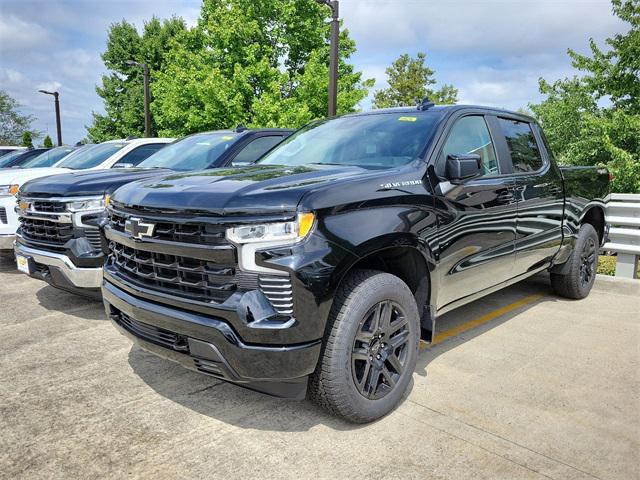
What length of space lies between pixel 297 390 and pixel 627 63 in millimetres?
20444

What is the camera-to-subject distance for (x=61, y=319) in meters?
4.86

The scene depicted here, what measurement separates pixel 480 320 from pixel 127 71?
131 ft

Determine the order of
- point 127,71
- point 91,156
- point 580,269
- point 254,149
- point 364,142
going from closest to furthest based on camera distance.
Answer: point 364,142, point 580,269, point 254,149, point 91,156, point 127,71

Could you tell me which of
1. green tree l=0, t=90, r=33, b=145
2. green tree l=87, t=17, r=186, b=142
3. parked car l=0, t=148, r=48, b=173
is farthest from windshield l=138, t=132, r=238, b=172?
green tree l=0, t=90, r=33, b=145

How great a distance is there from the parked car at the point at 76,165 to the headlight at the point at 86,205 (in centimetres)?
233

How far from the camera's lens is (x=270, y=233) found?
2.48 metres

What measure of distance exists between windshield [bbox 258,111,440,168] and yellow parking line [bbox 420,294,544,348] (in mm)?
1638

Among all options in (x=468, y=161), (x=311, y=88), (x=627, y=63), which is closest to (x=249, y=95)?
(x=311, y=88)

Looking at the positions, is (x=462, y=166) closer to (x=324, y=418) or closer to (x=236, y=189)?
(x=236, y=189)

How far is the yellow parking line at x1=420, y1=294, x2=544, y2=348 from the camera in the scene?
4.45 m

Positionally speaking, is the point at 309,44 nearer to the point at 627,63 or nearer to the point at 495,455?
the point at 627,63

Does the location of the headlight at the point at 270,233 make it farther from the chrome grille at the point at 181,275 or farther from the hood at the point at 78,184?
the hood at the point at 78,184

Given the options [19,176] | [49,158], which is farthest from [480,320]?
[49,158]

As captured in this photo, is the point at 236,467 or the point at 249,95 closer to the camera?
the point at 236,467
